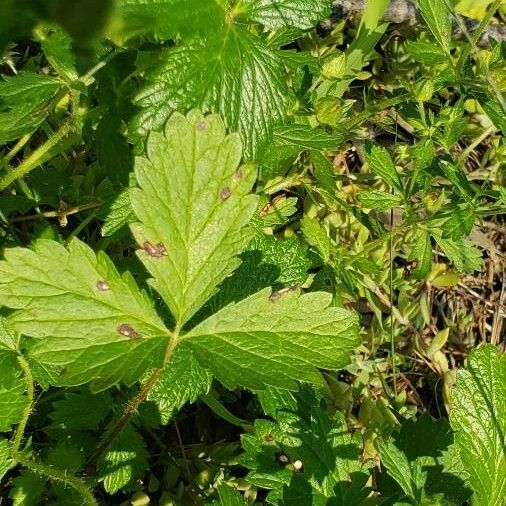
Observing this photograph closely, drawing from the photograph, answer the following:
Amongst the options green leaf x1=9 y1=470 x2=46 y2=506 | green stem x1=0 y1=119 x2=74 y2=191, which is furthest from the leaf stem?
green stem x1=0 y1=119 x2=74 y2=191

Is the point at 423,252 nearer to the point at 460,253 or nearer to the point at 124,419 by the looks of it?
the point at 460,253

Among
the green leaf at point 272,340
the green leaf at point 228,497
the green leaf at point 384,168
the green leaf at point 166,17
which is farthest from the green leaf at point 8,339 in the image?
the green leaf at point 384,168

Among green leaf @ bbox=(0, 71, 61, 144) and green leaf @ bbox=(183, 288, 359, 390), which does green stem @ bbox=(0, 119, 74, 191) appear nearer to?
green leaf @ bbox=(0, 71, 61, 144)

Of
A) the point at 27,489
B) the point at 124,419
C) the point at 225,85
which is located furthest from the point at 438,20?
the point at 27,489

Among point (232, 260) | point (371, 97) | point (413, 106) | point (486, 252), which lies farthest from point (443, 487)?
point (371, 97)

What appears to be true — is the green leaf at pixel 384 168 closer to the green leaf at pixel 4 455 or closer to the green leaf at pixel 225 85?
the green leaf at pixel 225 85
